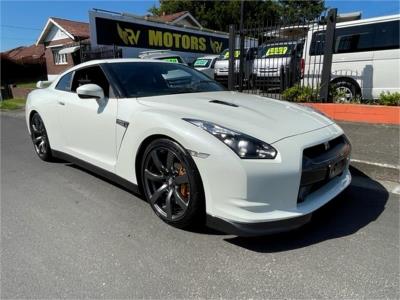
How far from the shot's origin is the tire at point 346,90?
23.9 feet

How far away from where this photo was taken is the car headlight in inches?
92.5

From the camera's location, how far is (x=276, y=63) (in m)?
9.09

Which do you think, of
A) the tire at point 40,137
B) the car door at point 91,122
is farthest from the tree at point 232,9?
the car door at point 91,122

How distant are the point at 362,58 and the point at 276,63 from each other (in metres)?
2.22

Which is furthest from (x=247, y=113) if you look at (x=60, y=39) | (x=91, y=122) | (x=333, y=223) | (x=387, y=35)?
(x=60, y=39)

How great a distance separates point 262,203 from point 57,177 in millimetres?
2968

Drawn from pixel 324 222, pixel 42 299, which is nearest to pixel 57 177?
pixel 42 299

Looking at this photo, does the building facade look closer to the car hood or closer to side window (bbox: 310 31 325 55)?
side window (bbox: 310 31 325 55)

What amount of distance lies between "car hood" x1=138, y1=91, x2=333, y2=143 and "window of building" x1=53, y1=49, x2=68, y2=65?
77.1 ft

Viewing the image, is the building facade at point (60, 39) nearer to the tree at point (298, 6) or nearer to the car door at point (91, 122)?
the car door at point (91, 122)

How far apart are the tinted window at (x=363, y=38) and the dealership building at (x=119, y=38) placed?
878 cm

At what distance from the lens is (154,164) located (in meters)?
2.92

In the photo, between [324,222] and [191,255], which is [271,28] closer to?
[324,222]

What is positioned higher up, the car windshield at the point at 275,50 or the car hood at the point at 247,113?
the car windshield at the point at 275,50
